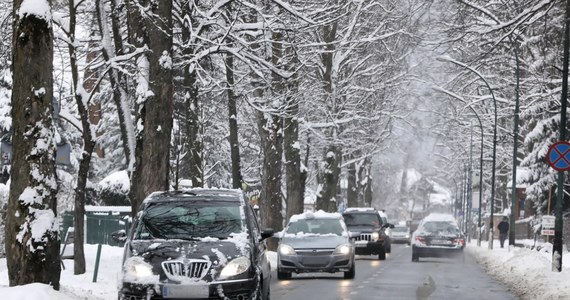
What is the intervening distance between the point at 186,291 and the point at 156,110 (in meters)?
10.2

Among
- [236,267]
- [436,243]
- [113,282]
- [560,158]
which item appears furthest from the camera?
[436,243]

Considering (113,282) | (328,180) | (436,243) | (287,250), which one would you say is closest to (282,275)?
(287,250)

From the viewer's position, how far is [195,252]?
14281 mm

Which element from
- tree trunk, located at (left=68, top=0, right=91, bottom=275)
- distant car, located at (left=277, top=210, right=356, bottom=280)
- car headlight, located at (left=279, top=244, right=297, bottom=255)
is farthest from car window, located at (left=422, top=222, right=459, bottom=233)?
tree trunk, located at (left=68, top=0, right=91, bottom=275)

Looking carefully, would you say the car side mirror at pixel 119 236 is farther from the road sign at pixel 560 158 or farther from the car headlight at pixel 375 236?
the car headlight at pixel 375 236

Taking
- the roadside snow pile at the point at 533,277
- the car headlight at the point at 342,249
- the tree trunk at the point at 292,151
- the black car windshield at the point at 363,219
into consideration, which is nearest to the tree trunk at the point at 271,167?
the tree trunk at the point at 292,151

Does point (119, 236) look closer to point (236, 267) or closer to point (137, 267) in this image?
point (137, 267)

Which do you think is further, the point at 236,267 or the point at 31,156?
the point at 31,156

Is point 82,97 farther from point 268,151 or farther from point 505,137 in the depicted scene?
point 505,137

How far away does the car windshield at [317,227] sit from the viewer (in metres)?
27.7

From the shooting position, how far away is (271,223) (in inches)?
1550

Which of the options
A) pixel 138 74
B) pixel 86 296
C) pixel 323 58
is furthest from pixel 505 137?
pixel 86 296

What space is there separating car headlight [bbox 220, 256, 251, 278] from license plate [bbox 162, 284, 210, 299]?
0.27m

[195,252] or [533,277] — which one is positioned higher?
[195,252]
